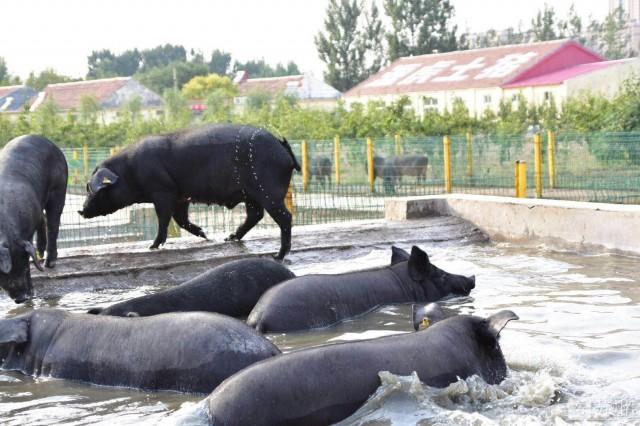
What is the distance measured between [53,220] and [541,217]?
5437 mm

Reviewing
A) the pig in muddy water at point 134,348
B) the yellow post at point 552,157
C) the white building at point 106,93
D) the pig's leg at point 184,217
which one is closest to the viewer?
the pig in muddy water at point 134,348

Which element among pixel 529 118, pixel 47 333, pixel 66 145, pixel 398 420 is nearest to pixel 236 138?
pixel 47 333

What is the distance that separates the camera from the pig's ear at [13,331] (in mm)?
7008

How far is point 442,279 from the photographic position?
9.02 metres

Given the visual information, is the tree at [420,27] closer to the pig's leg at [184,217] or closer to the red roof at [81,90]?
the red roof at [81,90]

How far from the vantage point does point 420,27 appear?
83.5m

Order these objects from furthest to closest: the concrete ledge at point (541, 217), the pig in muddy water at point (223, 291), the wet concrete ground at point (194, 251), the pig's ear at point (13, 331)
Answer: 1. the concrete ledge at point (541, 217)
2. the wet concrete ground at point (194, 251)
3. the pig in muddy water at point (223, 291)
4. the pig's ear at point (13, 331)

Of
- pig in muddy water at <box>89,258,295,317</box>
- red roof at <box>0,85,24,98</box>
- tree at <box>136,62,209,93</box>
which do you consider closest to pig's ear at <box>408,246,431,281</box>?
pig in muddy water at <box>89,258,295,317</box>

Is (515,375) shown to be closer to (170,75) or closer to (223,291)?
(223,291)

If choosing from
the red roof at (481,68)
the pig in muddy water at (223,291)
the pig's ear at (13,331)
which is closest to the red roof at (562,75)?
the red roof at (481,68)

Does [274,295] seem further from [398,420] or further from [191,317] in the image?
[398,420]

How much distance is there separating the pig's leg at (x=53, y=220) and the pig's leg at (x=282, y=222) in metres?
2.18

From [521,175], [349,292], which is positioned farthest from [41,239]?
[521,175]

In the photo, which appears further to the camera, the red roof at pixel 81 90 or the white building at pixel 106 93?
the white building at pixel 106 93
